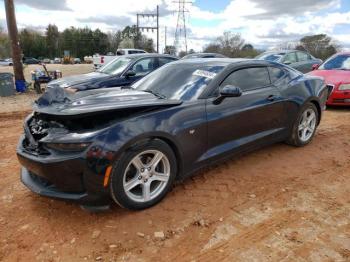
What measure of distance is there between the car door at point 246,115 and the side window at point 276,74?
103mm

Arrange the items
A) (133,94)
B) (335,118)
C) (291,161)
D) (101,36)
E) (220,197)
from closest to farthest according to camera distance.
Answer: (220,197) → (133,94) → (291,161) → (335,118) → (101,36)

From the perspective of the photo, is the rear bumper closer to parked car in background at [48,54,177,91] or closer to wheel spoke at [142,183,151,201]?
parked car in background at [48,54,177,91]

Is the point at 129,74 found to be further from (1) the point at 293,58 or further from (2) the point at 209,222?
(1) the point at 293,58

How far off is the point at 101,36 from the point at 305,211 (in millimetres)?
91107

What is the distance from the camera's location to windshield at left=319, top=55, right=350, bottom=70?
8.45 m

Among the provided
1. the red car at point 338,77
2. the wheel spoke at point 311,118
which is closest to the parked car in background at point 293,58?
the red car at point 338,77

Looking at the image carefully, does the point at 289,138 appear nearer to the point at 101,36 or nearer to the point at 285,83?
the point at 285,83

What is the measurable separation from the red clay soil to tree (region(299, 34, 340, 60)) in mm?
30727

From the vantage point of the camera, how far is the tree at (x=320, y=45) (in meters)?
31.4

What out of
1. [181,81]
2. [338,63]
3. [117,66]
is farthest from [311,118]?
[117,66]

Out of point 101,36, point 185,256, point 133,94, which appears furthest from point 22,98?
point 101,36

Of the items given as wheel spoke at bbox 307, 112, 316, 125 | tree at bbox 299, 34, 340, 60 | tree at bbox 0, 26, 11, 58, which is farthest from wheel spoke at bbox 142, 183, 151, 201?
tree at bbox 0, 26, 11, 58

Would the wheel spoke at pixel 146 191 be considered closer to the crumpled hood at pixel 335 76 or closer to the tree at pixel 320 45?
the crumpled hood at pixel 335 76

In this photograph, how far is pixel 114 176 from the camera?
2.87 meters
